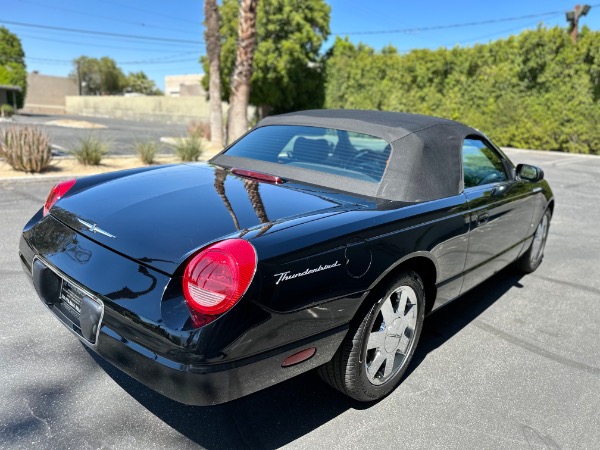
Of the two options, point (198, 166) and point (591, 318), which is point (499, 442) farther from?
point (198, 166)

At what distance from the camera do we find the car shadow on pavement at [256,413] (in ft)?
7.64

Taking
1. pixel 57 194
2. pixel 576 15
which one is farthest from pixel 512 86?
pixel 57 194

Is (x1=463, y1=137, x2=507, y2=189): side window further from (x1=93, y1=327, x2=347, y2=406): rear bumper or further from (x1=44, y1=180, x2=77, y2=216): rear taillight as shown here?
(x1=44, y1=180, x2=77, y2=216): rear taillight

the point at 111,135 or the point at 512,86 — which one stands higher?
the point at 512,86

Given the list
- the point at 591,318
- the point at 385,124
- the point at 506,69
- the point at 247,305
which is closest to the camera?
the point at 247,305

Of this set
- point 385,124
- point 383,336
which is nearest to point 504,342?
point 383,336

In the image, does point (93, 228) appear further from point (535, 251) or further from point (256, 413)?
point (535, 251)

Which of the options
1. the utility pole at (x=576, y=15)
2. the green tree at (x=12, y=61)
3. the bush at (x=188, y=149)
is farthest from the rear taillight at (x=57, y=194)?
the green tree at (x=12, y=61)

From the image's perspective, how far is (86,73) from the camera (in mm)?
76562

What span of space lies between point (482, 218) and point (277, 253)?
1951 mm

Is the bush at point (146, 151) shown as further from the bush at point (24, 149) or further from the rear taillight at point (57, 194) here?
the rear taillight at point (57, 194)

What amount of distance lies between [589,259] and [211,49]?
48.7 ft

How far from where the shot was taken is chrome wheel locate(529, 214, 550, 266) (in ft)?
15.9

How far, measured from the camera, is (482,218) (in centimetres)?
339
